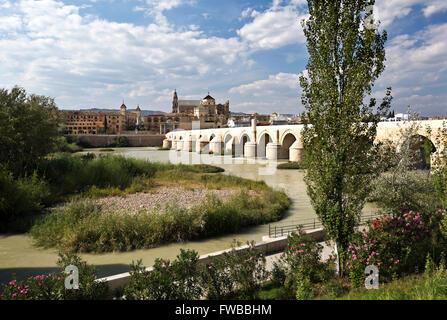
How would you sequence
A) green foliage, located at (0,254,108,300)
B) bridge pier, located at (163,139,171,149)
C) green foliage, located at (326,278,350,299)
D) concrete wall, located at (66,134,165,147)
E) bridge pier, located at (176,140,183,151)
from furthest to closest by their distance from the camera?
bridge pier, located at (163,139,171,149)
concrete wall, located at (66,134,165,147)
bridge pier, located at (176,140,183,151)
green foliage, located at (326,278,350,299)
green foliage, located at (0,254,108,300)

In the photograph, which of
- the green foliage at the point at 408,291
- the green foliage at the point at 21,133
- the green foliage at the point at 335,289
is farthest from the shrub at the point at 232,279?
the green foliage at the point at 21,133

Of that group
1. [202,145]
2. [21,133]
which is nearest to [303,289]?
[21,133]

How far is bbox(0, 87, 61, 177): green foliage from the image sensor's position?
12.6m

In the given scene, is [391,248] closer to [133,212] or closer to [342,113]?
[342,113]

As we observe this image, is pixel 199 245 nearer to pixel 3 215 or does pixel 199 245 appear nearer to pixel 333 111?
pixel 333 111

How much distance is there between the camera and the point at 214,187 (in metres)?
14.0

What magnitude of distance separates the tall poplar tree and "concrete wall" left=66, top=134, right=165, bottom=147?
58.4 meters

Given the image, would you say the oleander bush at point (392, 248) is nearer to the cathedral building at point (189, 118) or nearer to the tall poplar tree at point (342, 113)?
the tall poplar tree at point (342, 113)

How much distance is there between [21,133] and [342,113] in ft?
46.9

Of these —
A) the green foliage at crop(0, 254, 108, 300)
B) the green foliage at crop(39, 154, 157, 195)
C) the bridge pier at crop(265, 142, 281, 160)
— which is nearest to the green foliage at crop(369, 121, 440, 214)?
the green foliage at crop(0, 254, 108, 300)

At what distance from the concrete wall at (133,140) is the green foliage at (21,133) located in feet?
146

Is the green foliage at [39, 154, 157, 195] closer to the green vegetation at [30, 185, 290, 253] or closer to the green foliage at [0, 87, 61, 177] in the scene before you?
the green foliage at [0, 87, 61, 177]

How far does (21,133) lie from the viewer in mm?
13078
